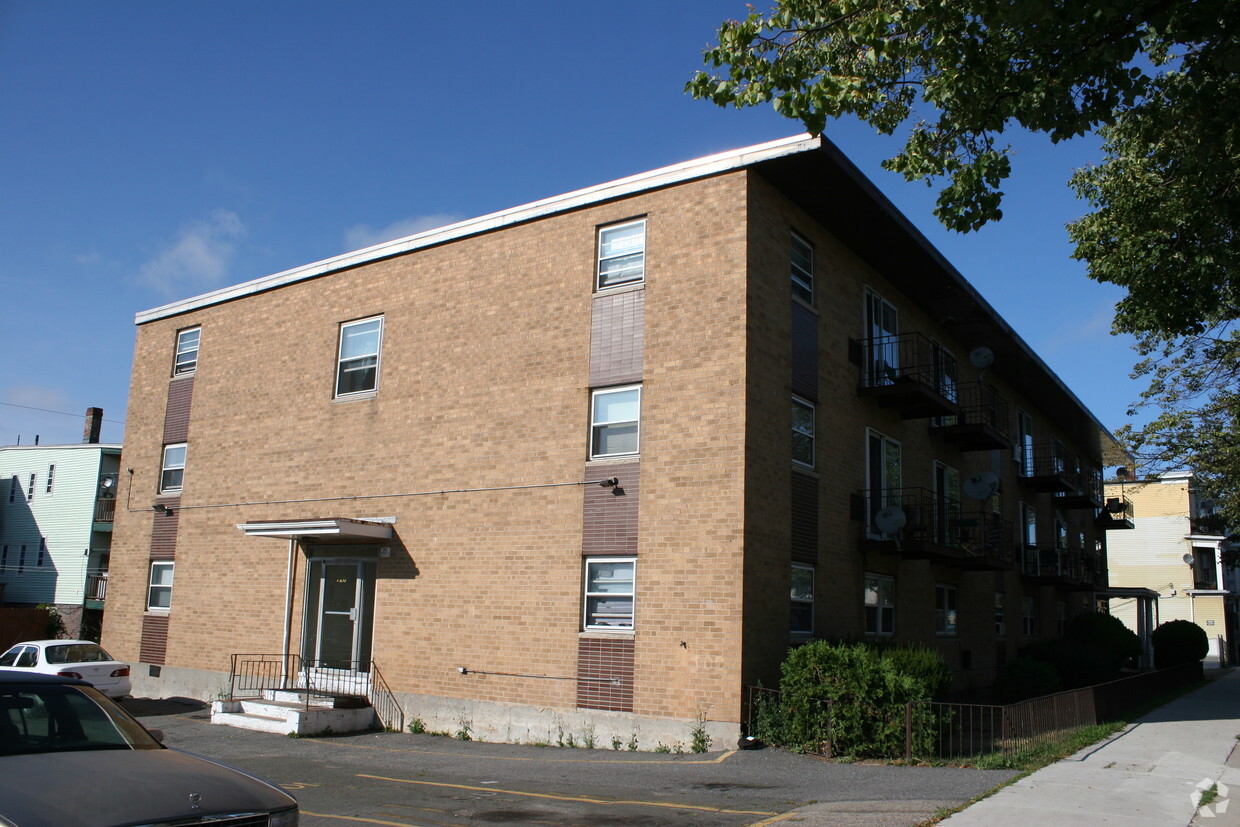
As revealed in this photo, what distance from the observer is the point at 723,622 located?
13992 millimetres

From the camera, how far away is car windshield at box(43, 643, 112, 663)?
64.8 ft

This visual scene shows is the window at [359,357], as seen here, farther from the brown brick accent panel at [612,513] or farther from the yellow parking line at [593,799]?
the yellow parking line at [593,799]

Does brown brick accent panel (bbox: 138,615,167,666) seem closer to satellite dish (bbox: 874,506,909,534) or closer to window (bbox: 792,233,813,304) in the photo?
satellite dish (bbox: 874,506,909,534)

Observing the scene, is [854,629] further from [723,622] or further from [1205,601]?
[1205,601]

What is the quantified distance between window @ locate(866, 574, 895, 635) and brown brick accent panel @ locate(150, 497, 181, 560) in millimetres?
14924

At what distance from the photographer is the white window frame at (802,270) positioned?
17.0 meters

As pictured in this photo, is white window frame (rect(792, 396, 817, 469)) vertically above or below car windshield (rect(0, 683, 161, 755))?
above

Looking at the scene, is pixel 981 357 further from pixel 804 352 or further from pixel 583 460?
pixel 583 460

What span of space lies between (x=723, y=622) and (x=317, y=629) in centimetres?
881

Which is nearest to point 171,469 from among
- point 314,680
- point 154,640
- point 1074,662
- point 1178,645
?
point 154,640

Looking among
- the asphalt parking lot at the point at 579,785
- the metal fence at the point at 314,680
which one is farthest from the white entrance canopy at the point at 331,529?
the asphalt parking lot at the point at 579,785

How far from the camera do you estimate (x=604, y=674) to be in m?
15.0

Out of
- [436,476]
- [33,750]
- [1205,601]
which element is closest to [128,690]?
[436,476]

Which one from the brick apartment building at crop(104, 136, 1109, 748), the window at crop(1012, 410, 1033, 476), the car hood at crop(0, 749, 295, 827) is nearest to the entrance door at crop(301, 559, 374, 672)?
the brick apartment building at crop(104, 136, 1109, 748)
